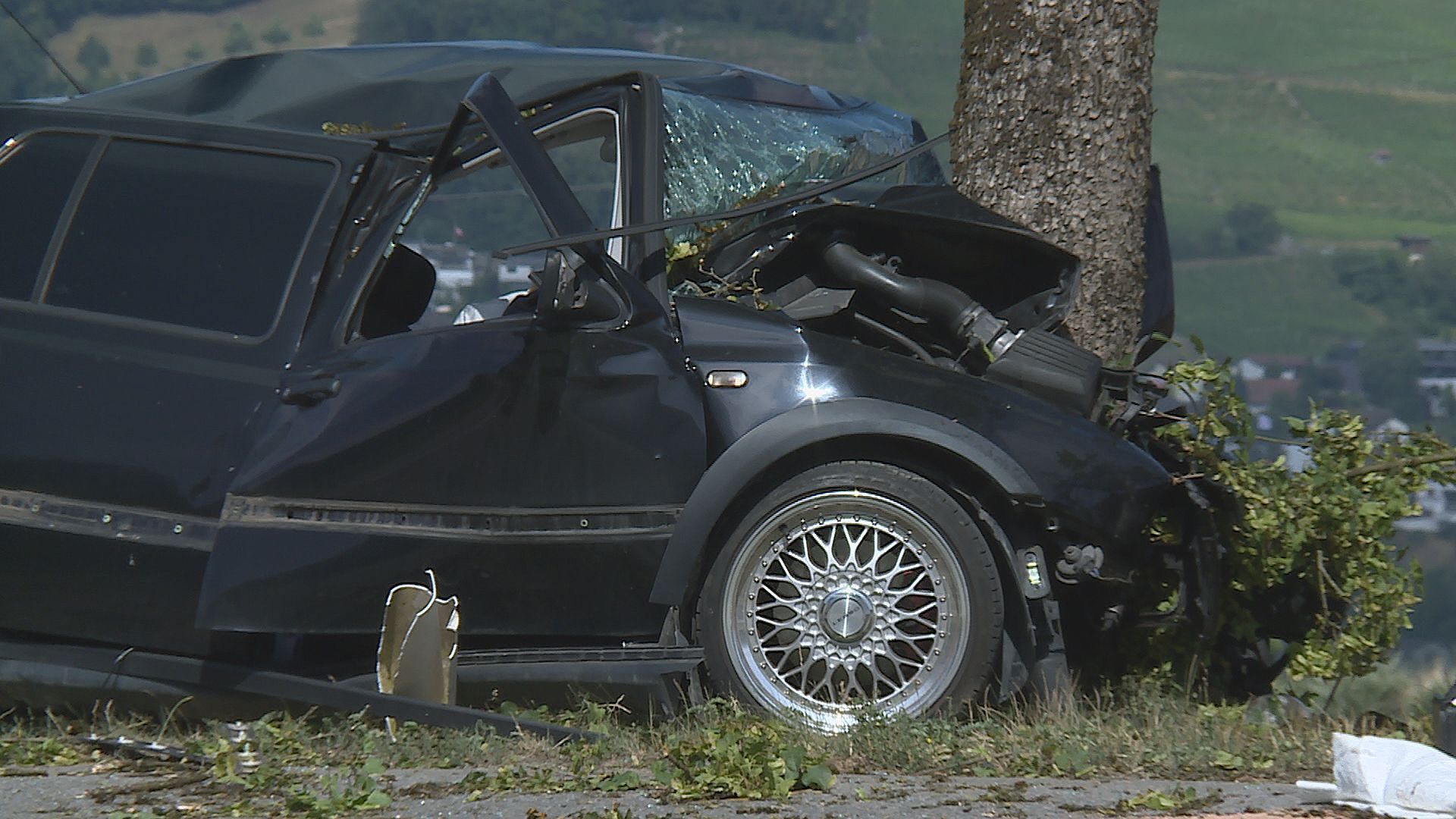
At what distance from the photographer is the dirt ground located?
4.29 m

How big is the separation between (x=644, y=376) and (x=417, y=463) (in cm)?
72

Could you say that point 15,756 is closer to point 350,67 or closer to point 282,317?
point 282,317

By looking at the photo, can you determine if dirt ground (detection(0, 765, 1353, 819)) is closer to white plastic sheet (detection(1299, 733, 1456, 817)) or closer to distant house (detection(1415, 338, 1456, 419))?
white plastic sheet (detection(1299, 733, 1456, 817))

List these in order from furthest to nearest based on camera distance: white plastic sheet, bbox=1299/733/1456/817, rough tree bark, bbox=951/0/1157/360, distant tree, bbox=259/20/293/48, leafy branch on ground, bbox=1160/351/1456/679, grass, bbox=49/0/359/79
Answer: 1. distant tree, bbox=259/20/293/48
2. grass, bbox=49/0/359/79
3. rough tree bark, bbox=951/0/1157/360
4. leafy branch on ground, bbox=1160/351/1456/679
5. white plastic sheet, bbox=1299/733/1456/817

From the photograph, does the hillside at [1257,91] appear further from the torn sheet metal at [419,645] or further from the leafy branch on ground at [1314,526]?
the torn sheet metal at [419,645]

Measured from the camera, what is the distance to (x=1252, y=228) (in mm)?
121375

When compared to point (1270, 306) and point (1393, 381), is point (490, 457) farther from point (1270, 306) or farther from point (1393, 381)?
point (1270, 306)

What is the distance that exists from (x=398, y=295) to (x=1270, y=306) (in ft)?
363

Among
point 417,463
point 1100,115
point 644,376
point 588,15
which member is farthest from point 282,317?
point 588,15

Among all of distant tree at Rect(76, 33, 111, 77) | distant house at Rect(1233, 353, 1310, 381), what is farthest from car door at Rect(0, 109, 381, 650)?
distant tree at Rect(76, 33, 111, 77)

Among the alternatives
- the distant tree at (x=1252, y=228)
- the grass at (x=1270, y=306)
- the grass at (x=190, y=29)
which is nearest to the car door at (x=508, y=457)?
the grass at (x=1270, y=306)

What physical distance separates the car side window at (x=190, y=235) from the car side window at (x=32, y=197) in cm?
8

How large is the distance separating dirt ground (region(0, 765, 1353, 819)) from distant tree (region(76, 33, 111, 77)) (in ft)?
399

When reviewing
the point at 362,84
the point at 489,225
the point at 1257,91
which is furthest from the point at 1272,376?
the point at 362,84
